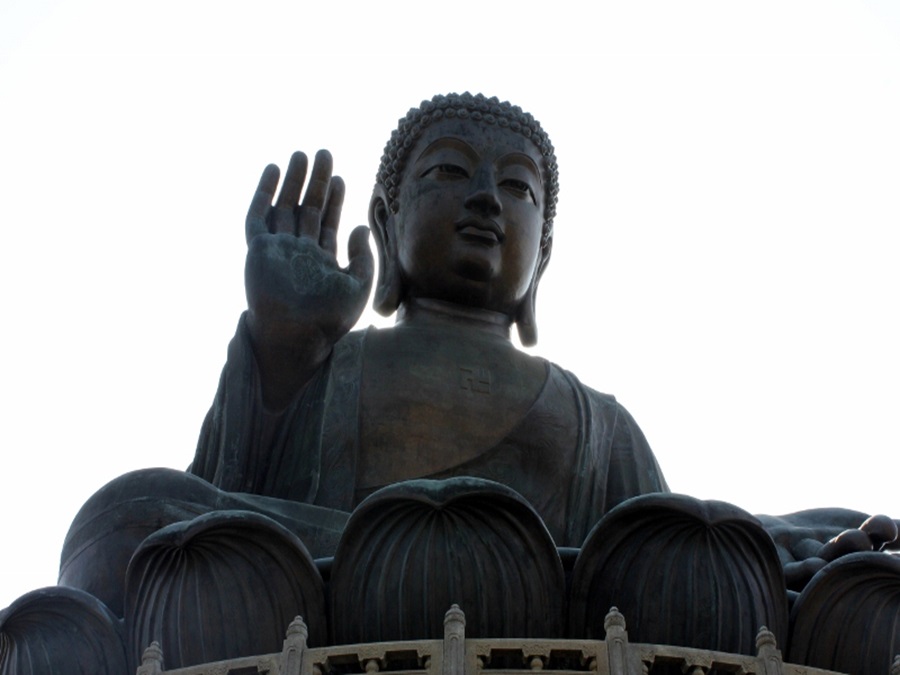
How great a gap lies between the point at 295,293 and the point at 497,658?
367cm

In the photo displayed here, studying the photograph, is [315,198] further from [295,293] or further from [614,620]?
[614,620]

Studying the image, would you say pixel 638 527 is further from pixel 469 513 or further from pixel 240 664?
pixel 240 664

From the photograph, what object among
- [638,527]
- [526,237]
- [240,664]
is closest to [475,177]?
[526,237]

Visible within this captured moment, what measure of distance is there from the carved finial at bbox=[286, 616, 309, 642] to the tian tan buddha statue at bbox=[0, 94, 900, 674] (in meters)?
0.44

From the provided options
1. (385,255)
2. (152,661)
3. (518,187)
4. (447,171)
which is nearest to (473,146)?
(447,171)

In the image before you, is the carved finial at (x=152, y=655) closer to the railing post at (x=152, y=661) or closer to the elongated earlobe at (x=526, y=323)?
the railing post at (x=152, y=661)

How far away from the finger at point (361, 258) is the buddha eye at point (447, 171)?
1066 millimetres

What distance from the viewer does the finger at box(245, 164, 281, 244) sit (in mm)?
12146

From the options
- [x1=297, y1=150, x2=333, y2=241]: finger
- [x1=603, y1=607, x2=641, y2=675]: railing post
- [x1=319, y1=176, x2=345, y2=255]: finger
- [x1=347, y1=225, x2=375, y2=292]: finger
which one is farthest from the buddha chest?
[x1=603, y1=607, x2=641, y2=675]: railing post

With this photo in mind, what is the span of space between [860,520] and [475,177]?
3644mm

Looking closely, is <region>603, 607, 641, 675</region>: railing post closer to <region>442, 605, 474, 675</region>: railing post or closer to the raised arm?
<region>442, 605, 474, 675</region>: railing post

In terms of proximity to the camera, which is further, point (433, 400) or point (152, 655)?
point (433, 400)

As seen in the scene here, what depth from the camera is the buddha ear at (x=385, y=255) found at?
13625 mm

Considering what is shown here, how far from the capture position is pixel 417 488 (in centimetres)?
926
